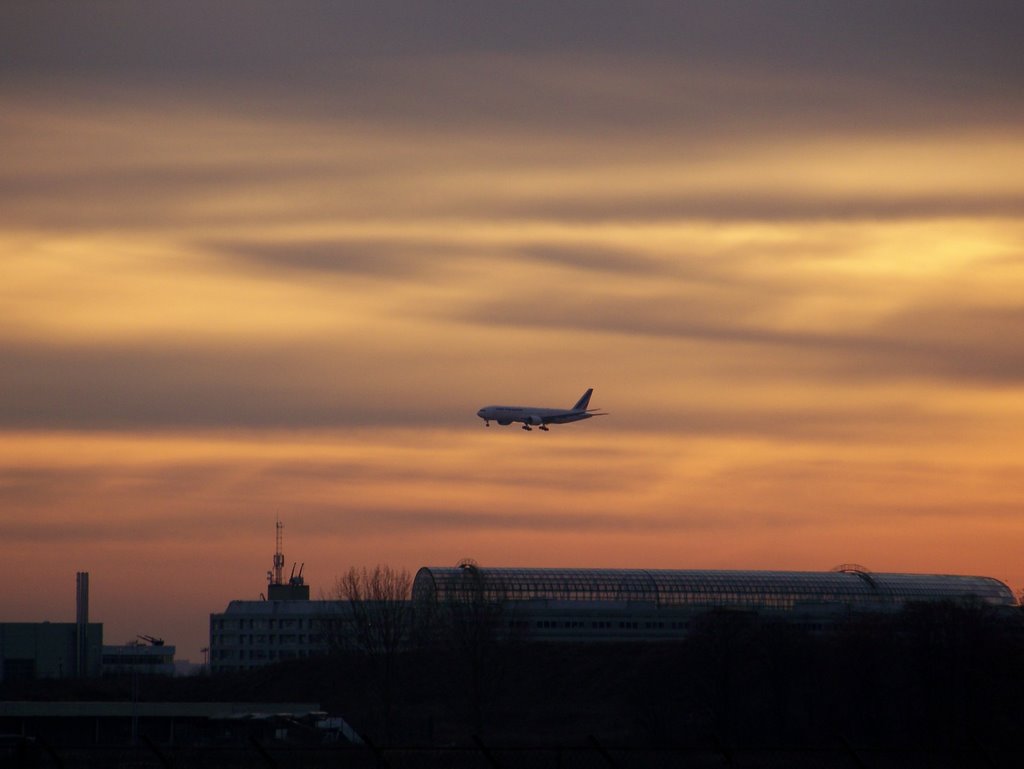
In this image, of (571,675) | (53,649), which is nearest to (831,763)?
(571,675)

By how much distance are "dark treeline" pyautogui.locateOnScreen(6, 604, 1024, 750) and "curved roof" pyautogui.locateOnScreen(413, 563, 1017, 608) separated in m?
23.1

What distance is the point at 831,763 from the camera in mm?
71375

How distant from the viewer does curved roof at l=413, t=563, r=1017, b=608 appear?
16512cm

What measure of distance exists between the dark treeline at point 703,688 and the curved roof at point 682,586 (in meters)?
23.1

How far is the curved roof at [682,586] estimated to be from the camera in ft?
542

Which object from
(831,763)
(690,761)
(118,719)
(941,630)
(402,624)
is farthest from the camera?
(402,624)

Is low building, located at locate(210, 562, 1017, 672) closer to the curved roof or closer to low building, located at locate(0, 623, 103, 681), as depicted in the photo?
the curved roof

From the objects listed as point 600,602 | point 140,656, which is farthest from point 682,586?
point 140,656

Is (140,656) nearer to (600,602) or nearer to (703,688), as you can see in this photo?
(600,602)

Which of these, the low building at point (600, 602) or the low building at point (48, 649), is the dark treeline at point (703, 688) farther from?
the low building at point (48, 649)

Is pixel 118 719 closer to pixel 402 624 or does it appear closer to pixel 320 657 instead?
pixel 402 624

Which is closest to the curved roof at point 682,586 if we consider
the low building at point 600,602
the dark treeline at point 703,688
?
the low building at point 600,602

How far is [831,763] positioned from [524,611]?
8978 centimetres

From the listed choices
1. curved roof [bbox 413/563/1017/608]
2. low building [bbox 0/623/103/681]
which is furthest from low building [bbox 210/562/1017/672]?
low building [bbox 0/623/103/681]
